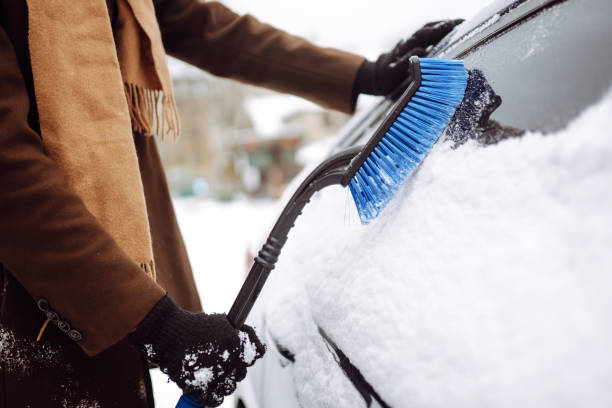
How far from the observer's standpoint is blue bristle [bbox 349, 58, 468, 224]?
34.7 inches

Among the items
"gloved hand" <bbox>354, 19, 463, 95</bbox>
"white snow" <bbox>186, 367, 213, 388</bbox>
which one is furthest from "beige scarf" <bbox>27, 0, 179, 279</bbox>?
"gloved hand" <bbox>354, 19, 463, 95</bbox>

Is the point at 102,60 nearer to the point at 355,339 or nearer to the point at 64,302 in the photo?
the point at 64,302

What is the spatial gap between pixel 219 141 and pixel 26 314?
3489 centimetres

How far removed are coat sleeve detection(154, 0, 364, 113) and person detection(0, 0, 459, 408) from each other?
0.99ft

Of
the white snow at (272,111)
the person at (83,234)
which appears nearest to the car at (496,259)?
the person at (83,234)

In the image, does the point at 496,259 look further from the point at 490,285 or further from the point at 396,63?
the point at 396,63

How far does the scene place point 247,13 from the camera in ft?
5.30

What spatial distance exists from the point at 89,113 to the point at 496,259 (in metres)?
0.97

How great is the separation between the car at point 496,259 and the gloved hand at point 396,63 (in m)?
0.33

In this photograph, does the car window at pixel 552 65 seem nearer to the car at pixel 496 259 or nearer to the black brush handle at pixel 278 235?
the car at pixel 496 259

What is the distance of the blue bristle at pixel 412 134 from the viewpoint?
0.88m

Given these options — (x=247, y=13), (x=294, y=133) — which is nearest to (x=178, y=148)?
(x=294, y=133)

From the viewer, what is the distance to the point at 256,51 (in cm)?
158

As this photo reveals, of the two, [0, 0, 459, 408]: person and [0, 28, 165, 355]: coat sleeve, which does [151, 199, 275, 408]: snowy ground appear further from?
[0, 28, 165, 355]: coat sleeve
